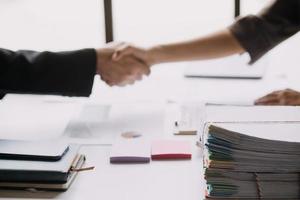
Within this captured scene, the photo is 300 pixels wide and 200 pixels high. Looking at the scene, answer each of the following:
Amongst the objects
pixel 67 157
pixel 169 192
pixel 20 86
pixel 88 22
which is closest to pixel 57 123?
pixel 20 86

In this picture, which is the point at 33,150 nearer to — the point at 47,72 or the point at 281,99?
the point at 47,72

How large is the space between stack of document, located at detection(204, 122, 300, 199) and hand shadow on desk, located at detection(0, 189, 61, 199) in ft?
1.03

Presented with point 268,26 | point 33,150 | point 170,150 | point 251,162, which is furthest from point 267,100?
point 33,150

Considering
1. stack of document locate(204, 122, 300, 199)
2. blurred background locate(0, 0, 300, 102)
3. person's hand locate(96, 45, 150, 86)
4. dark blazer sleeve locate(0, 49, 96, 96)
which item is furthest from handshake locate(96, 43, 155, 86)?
blurred background locate(0, 0, 300, 102)

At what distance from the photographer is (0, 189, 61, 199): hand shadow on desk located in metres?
0.98

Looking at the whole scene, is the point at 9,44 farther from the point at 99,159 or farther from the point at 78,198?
the point at 78,198

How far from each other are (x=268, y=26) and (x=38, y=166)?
747 millimetres

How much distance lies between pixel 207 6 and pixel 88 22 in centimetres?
76

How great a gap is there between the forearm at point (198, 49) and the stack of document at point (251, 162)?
68cm

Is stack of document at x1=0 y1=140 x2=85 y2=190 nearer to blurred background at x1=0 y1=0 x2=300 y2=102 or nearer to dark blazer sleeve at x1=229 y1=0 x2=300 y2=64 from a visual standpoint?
dark blazer sleeve at x1=229 y1=0 x2=300 y2=64

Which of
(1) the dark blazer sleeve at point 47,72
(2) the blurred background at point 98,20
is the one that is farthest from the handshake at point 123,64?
(2) the blurred background at point 98,20

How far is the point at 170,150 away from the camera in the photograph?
46.3 inches

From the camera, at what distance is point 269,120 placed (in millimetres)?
996

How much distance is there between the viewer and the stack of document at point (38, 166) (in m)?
0.98
